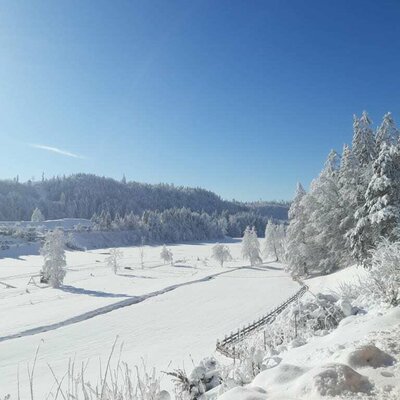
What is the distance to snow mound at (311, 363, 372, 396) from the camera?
4617 mm

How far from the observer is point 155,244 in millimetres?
179500

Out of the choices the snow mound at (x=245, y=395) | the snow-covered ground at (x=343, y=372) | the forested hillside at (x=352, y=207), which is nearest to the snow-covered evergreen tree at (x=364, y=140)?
the forested hillside at (x=352, y=207)

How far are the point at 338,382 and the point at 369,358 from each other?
47.2 inches

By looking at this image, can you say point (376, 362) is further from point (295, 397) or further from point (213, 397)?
point (213, 397)

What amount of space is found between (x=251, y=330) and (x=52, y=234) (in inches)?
2183

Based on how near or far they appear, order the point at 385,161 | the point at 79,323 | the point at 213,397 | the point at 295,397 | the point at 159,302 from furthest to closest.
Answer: the point at 159,302 → the point at 79,323 → the point at 385,161 → the point at 213,397 → the point at 295,397

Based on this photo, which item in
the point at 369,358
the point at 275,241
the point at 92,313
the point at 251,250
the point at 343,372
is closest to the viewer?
the point at 343,372

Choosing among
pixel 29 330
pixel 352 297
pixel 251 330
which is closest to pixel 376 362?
pixel 352 297

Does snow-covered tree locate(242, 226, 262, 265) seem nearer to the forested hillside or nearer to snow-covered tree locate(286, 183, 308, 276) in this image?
the forested hillside

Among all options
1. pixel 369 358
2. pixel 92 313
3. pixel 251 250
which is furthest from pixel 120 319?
pixel 251 250

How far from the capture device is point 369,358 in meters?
5.59

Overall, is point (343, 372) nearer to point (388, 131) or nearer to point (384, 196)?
point (384, 196)

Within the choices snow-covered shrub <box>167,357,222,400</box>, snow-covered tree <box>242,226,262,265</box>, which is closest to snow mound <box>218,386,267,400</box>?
snow-covered shrub <box>167,357,222,400</box>

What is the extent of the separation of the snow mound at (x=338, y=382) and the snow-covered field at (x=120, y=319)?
257 centimetres
